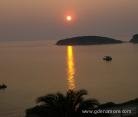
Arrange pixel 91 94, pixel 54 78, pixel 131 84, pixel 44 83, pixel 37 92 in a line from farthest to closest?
pixel 54 78
pixel 44 83
pixel 131 84
pixel 37 92
pixel 91 94

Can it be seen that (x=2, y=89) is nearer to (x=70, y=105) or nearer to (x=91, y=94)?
(x=91, y=94)

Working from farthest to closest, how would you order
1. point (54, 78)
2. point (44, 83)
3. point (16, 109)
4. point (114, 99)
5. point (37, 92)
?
1. point (54, 78)
2. point (44, 83)
3. point (37, 92)
4. point (114, 99)
5. point (16, 109)

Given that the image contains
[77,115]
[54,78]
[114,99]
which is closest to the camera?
[77,115]

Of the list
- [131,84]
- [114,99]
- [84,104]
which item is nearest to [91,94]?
[114,99]

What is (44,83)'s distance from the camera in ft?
238

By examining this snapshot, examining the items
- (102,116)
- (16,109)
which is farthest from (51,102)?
(16,109)

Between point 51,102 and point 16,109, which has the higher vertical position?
point 51,102

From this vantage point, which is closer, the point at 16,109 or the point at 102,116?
the point at 102,116

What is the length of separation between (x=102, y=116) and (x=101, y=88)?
46.3 metres

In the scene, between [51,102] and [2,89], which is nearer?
[51,102]

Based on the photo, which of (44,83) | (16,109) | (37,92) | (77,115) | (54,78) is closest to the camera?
(77,115)

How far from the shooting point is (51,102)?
17.1 metres

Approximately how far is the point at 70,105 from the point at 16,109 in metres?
30.9

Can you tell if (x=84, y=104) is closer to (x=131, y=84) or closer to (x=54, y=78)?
(x=131, y=84)
